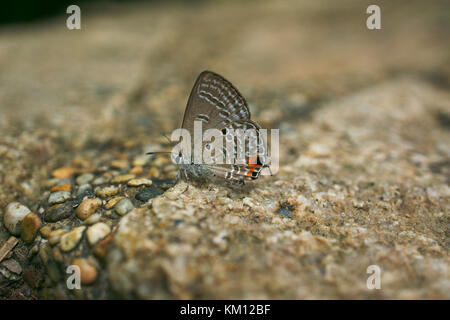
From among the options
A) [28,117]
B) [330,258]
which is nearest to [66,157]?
[28,117]

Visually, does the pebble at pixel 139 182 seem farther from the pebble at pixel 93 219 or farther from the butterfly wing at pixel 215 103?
the butterfly wing at pixel 215 103

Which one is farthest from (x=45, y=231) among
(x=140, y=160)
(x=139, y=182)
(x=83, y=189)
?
(x=140, y=160)

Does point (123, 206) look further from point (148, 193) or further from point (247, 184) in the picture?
point (247, 184)

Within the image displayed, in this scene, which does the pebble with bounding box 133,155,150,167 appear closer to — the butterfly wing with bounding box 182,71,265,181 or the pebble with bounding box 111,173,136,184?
the pebble with bounding box 111,173,136,184

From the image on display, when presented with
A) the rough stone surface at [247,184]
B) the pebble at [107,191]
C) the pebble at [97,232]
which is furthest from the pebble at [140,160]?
the pebble at [97,232]

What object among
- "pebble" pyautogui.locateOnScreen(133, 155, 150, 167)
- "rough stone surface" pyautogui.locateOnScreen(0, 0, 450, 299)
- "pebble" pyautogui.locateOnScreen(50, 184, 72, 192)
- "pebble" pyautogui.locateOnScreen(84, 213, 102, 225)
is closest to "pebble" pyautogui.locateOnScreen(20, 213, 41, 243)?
"rough stone surface" pyautogui.locateOnScreen(0, 0, 450, 299)
